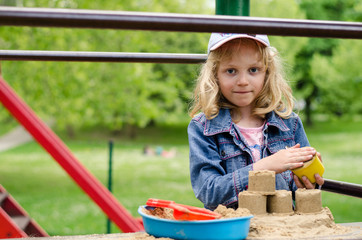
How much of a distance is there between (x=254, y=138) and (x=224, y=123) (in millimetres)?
140

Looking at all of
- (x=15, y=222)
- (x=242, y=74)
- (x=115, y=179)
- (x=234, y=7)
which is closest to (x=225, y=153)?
(x=242, y=74)

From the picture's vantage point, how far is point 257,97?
1877mm

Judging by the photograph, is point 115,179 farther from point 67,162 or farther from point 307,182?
point 307,182

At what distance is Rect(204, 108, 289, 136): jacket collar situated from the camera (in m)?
1.71

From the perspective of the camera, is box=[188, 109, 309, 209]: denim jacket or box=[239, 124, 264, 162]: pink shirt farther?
box=[239, 124, 264, 162]: pink shirt

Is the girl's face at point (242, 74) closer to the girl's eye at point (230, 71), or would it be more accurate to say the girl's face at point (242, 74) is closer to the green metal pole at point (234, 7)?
the girl's eye at point (230, 71)

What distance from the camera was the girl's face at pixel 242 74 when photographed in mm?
1744

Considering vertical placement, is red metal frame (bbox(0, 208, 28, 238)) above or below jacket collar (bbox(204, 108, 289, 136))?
below

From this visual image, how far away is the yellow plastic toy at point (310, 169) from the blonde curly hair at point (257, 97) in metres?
0.36

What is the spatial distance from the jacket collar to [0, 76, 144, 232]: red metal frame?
280 cm

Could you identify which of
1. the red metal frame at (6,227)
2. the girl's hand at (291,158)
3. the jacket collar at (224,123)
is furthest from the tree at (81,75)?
the girl's hand at (291,158)

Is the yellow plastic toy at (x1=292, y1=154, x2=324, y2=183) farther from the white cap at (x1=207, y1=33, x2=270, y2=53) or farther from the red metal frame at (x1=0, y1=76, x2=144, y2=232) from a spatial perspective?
the red metal frame at (x1=0, y1=76, x2=144, y2=232)

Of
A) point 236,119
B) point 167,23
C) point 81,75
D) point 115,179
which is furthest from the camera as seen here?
point 115,179

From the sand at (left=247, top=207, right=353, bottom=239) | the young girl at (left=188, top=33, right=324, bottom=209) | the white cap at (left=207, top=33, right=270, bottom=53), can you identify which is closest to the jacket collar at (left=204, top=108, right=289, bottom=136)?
the young girl at (left=188, top=33, right=324, bottom=209)
